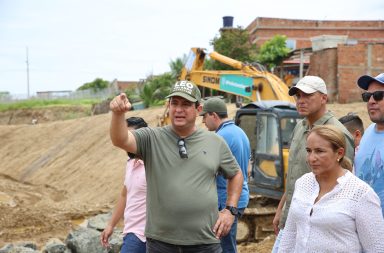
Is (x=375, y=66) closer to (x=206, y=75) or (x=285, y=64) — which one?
(x=285, y=64)

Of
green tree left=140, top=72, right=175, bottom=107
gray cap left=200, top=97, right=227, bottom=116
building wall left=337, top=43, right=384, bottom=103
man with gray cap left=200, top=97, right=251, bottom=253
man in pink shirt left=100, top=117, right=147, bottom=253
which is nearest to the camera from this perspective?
man in pink shirt left=100, top=117, right=147, bottom=253

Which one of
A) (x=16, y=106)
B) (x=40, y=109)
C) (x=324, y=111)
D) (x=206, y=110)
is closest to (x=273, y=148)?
(x=206, y=110)

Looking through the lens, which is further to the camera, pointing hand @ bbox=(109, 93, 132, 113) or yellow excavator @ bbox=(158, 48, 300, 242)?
yellow excavator @ bbox=(158, 48, 300, 242)

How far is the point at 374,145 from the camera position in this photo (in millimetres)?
3695

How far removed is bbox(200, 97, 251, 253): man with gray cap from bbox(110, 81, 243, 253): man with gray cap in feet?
3.51

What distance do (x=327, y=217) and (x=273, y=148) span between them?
6.59 metres

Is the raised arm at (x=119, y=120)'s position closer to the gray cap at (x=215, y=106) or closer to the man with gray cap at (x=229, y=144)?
the man with gray cap at (x=229, y=144)

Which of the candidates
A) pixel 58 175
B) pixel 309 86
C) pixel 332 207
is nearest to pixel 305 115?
pixel 309 86

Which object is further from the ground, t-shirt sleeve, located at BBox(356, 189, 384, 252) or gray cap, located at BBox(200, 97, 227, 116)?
gray cap, located at BBox(200, 97, 227, 116)

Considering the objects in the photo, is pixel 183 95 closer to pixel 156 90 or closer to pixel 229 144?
pixel 229 144

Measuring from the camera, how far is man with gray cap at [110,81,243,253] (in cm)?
372

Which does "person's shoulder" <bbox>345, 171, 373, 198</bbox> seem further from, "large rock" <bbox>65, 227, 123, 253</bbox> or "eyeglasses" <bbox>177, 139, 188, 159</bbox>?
"large rock" <bbox>65, 227, 123, 253</bbox>

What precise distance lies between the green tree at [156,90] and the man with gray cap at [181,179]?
29.6 m

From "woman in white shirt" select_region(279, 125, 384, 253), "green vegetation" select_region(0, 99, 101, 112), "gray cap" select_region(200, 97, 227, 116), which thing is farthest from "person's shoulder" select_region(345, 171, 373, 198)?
"green vegetation" select_region(0, 99, 101, 112)
